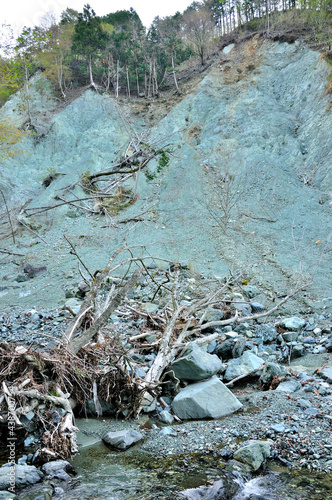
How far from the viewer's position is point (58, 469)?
10.3 ft

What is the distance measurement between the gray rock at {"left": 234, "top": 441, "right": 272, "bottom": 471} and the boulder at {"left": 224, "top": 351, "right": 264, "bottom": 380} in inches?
74.0

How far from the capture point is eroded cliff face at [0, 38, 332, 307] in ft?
41.9

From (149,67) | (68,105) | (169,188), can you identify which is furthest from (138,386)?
(149,67)

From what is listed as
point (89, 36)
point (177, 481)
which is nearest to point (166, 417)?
point (177, 481)

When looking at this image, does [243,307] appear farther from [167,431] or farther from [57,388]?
[57,388]

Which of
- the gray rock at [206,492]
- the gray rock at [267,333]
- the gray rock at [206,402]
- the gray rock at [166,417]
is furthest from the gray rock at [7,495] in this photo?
the gray rock at [267,333]

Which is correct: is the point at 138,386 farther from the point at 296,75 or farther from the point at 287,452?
the point at 296,75

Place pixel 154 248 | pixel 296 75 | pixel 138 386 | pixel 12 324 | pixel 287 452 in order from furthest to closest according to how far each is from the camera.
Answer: pixel 296 75 < pixel 154 248 < pixel 12 324 < pixel 138 386 < pixel 287 452

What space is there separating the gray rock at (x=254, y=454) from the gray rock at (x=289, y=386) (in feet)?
4.61

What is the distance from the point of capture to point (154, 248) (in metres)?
13.7

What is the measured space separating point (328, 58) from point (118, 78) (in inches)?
645

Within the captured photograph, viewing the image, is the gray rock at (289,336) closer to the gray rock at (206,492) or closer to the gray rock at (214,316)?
the gray rock at (214,316)

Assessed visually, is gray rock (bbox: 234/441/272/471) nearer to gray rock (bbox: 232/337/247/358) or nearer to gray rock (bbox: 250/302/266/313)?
gray rock (bbox: 232/337/247/358)

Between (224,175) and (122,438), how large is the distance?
16793mm
